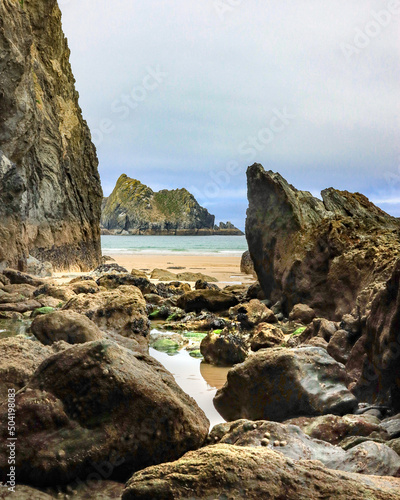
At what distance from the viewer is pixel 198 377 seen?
623 centimetres

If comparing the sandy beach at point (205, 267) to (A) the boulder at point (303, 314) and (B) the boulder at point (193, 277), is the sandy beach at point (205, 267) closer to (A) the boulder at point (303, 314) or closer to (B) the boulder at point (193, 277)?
(B) the boulder at point (193, 277)

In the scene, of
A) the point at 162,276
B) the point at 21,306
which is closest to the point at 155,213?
the point at 162,276

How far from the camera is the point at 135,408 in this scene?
10.5 feet

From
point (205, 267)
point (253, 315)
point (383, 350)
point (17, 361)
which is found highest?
point (383, 350)

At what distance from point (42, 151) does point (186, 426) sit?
64.8 ft

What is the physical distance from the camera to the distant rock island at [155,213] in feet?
399

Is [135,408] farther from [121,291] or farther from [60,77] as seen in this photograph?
[60,77]

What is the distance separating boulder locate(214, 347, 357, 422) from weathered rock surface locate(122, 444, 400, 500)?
1853 millimetres

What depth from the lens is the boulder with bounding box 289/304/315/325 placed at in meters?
9.30

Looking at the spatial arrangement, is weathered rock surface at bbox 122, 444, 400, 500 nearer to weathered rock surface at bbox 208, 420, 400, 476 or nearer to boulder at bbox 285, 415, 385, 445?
weathered rock surface at bbox 208, 420, 400, 476

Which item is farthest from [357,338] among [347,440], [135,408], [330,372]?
[135,408]

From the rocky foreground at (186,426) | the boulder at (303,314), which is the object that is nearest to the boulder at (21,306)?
the rocky foreground at (186,426)

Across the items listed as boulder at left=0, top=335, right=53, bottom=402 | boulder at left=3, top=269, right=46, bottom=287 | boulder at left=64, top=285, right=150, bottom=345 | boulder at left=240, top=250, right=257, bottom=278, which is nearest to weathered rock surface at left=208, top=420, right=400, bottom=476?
boulder at left=0, top=335, right=53, bottom=402

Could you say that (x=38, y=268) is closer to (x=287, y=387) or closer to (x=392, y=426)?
(x=287, y=387)
